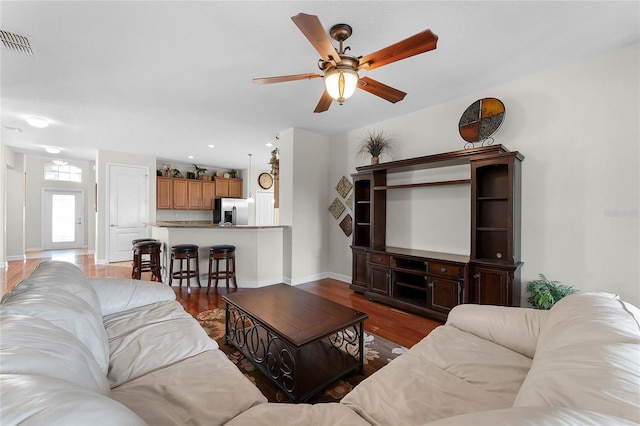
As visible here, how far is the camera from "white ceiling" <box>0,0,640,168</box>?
74.7 inches

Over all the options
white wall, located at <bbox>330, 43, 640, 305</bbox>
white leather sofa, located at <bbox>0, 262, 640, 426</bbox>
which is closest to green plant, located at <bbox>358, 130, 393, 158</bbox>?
white wall, located at <bbox>330, 43, 640, 305</bbox>

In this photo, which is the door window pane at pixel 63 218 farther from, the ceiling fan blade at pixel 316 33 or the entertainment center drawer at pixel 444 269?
the entertainment center drawer at pixel 444 269

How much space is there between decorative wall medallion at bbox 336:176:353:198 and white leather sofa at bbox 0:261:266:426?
10.8 feet

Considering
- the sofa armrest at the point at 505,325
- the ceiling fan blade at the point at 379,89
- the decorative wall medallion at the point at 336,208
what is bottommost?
the sofa armrest at the point at 505,325

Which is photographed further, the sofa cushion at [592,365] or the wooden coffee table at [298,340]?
the wooden coffee table at [298,340]

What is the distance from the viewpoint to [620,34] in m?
2.18

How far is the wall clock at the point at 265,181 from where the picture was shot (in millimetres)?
8422

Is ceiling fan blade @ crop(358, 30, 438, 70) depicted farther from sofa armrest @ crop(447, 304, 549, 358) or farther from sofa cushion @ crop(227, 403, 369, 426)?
sofa cushion @ crop(227, 403, 369, 426)

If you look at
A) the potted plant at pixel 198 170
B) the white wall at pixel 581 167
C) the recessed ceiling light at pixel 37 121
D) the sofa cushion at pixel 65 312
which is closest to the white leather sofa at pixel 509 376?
the sofa cushion at pixel 65 312

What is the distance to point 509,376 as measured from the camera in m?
1.31

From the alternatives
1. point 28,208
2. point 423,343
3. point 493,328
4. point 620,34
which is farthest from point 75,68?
point 28,208

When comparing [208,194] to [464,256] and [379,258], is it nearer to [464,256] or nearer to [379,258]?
[379,258]

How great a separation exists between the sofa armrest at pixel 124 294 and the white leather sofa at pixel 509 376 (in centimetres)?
155

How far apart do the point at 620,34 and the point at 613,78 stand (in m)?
0.39
